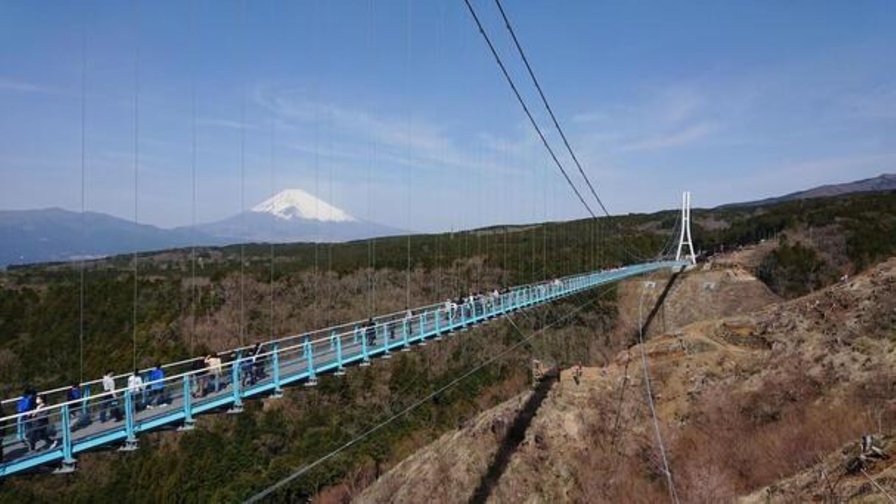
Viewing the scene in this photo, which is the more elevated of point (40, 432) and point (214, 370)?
point (214, 370)

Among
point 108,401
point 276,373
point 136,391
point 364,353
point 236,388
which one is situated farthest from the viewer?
point 364,353

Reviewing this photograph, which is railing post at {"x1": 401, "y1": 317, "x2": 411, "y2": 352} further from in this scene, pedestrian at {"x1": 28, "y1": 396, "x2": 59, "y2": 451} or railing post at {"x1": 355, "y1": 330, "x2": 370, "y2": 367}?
pedestrian at {"x1": 28, "y1": 396, "x2": 59, "y2": 451}

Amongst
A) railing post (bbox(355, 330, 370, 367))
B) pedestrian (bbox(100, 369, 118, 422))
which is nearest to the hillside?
railing post (bbox(355, 330, 370, 367))

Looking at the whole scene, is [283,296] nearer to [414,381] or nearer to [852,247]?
[414,381]

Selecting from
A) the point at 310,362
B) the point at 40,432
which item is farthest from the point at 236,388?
the point at 40,432

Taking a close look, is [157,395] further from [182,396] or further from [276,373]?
[276,373]

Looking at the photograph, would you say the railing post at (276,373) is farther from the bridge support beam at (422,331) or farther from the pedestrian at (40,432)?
the bridge support beam at (422,331)

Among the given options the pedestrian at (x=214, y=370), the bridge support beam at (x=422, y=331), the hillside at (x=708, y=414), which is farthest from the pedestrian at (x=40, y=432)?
the hillside at (x=708, y=414)
